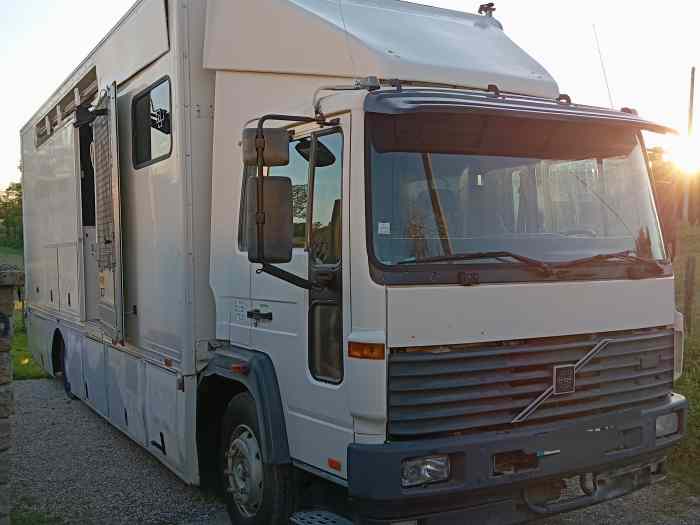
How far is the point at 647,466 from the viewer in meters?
4.30

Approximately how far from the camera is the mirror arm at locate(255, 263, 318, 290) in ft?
12.3

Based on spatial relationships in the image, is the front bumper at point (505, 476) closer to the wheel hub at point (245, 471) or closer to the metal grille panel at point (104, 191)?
the wheel hub at point (245, 471)

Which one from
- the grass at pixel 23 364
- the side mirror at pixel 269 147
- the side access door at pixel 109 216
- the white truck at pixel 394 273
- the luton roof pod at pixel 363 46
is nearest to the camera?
the white truck at pixel 394 273

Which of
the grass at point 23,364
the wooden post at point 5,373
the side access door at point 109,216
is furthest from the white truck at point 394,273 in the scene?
the grass at point 23,364

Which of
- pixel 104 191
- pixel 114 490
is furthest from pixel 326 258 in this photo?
pixel 104 191

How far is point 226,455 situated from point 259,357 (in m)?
0.88

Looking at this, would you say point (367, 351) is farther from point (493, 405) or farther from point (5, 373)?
point (5, 373)

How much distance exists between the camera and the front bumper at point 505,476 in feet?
11.3

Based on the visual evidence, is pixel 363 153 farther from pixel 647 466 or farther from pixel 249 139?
pixel 647 466

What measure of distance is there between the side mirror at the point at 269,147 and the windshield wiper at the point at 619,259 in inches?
58.0

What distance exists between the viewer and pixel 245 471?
182 inches

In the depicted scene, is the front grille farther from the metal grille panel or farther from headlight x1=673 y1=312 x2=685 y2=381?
the metal grille panel

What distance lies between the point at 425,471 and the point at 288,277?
1132 mm

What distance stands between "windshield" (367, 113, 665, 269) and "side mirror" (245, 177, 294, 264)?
409 millimetres
